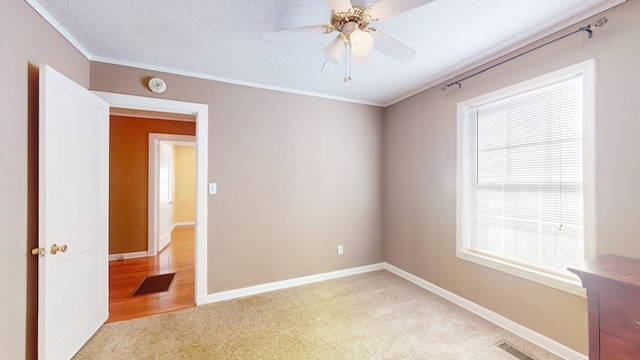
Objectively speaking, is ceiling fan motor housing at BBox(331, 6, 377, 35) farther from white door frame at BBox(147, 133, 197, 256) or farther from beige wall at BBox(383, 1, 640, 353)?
white door frame at BBox(147, 133, 197, 256)

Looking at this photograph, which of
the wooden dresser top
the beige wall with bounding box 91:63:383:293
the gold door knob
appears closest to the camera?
the wooden dresser top

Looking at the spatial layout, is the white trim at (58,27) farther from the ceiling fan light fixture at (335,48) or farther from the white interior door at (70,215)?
the ceiling fan light fixture at (335,48)

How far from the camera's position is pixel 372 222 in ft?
12.4

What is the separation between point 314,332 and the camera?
221cm

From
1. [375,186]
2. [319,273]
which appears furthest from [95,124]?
[375,186]

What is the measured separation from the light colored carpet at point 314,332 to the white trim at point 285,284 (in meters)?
0.09

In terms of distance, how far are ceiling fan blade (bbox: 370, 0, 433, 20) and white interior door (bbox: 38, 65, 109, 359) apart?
2100 mm

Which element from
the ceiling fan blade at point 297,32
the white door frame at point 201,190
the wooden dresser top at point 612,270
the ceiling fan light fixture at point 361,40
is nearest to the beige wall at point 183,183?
the white door frame at point 201,190

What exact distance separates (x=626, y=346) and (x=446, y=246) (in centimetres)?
167

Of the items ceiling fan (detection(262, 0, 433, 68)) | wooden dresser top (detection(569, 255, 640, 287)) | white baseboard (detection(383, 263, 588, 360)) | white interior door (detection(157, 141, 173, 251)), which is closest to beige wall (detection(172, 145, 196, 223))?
white interior door (detection(157, 141, 173, 251))

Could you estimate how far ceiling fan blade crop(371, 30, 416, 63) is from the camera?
4.92ft

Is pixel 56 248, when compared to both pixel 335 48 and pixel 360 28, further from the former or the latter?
pixel 360 28

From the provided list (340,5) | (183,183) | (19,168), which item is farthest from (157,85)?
(183,183)

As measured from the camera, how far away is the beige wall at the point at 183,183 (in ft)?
24.2
